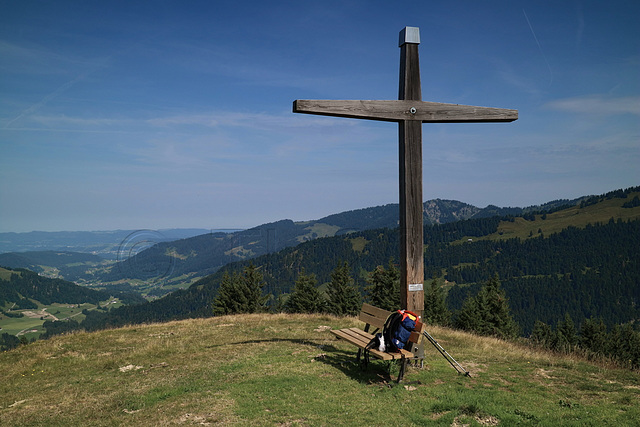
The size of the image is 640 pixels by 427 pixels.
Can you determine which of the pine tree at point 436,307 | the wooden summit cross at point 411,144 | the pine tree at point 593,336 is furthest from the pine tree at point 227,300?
the pine tree at point 593,336

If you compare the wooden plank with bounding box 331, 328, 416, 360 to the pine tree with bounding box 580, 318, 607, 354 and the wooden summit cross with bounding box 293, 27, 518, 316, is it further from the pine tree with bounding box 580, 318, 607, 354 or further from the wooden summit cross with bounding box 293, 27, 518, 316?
the pine tree with bounding box 580, 318, 607, 354

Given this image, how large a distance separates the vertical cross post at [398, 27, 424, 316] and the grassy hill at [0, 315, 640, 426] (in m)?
1.88

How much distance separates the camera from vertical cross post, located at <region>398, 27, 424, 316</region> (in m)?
8.09

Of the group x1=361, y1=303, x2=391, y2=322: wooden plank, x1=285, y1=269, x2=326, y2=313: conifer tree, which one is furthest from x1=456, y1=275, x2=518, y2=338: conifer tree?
x1=361, y1=303, x2=391, y2=322: wooden plank

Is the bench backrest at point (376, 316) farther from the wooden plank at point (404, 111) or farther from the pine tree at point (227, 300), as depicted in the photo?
the pine tree at point (227, 300)

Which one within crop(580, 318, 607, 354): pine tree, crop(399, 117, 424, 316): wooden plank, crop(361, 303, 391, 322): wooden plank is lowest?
crop(580, 318, 607, 354): pine tree

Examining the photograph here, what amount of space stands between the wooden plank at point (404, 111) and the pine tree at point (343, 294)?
140 feet

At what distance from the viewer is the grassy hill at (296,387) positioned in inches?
244

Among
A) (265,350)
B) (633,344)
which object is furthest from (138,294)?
(265,350)

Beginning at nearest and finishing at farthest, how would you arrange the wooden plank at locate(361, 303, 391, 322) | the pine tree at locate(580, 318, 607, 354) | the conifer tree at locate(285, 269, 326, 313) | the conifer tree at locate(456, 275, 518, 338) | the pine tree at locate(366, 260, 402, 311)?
the wooden plank at locate(361, 303, 391, 322) < the pine tree at locate(366, 260, 402, 311) < the conifer tree at locate(456, 275, 518, 338) < the conifer tree at locate(285, 269, 326, 313) < the pine tree at locate(580, 318, 607, 354)

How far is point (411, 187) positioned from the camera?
26.8 ft

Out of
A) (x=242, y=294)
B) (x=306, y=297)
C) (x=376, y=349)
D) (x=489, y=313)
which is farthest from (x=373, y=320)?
(x=489, y=313)

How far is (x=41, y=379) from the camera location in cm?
946

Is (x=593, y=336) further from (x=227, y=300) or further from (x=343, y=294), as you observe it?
(x=227, y=300)
